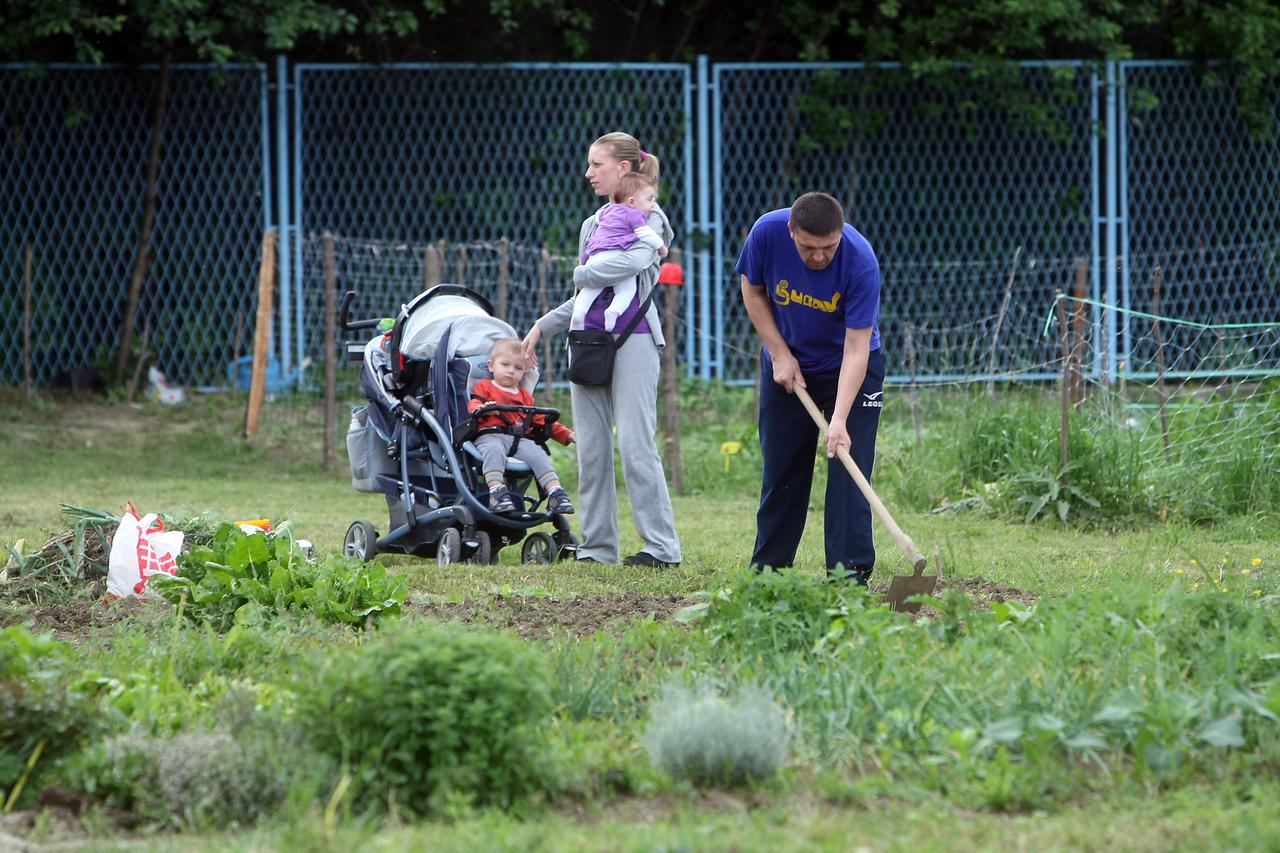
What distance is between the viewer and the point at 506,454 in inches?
270

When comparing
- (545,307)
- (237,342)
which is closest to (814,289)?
(545,307)

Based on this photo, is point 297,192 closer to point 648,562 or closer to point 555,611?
point 648,562

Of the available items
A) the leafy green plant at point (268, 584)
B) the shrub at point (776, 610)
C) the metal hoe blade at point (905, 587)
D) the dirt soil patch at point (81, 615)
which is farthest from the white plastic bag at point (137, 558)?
the metal hoe blade at point (905, 587)

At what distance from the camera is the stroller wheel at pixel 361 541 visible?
274 inches

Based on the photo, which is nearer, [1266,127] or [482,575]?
[482,575]

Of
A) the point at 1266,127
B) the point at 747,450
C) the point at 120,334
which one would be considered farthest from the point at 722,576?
the point at 1266,127

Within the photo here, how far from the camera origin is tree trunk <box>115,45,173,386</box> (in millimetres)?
12312

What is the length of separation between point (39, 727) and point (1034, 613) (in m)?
2.69

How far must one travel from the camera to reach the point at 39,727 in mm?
3412

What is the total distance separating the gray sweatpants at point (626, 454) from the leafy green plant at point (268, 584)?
1.48m

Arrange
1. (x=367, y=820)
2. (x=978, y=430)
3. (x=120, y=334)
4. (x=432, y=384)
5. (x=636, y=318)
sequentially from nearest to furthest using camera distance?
(x=367, y=820), (x=636, y=318), (x=432, y=384), (x=978, y=430), (x=120, y=334)

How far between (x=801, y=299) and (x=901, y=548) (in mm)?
968

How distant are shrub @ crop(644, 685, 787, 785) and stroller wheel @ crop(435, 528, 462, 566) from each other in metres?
3.30

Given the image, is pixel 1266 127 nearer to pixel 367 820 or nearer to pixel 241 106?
pixel 241 106
